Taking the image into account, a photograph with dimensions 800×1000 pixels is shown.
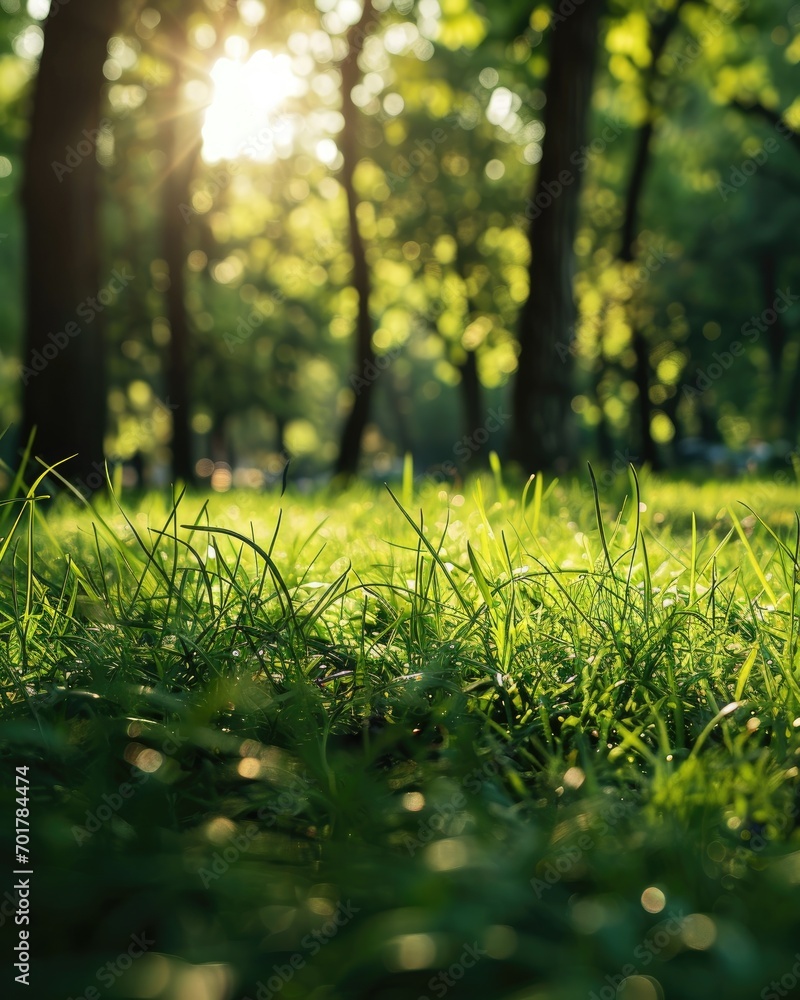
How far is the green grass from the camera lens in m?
1.02

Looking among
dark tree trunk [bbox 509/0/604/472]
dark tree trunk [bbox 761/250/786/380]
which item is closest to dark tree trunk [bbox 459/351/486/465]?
dark tree trunk [bbox 761/250/786/380]

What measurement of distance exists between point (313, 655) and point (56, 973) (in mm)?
1154

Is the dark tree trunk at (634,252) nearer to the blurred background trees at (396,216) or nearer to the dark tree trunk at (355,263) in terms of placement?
the blurred background trees at (396,216)

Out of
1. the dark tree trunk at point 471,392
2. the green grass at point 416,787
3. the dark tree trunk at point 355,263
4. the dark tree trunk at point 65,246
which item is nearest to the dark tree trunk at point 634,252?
the dark tree trunk at point 355,263

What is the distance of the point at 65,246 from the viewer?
691 cm

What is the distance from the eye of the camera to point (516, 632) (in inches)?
81.6

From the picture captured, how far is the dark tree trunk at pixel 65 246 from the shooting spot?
668cm

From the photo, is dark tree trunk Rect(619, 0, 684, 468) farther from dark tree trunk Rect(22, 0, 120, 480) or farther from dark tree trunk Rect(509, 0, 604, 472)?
dark tree trunk Rect(22, 0, 120, 480)

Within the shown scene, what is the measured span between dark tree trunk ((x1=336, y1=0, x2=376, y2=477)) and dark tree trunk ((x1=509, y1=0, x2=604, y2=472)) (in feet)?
19.3

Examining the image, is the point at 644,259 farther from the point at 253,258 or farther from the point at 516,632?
the point at 516,632

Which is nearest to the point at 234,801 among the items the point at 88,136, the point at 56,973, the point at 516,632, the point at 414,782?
the point at 414,782

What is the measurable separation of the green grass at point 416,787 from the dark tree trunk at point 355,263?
1121 centimetres

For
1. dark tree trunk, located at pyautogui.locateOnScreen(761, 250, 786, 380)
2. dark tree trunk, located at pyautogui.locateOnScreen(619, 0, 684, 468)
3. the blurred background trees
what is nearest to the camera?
the blurred background trees

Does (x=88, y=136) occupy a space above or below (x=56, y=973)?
above
